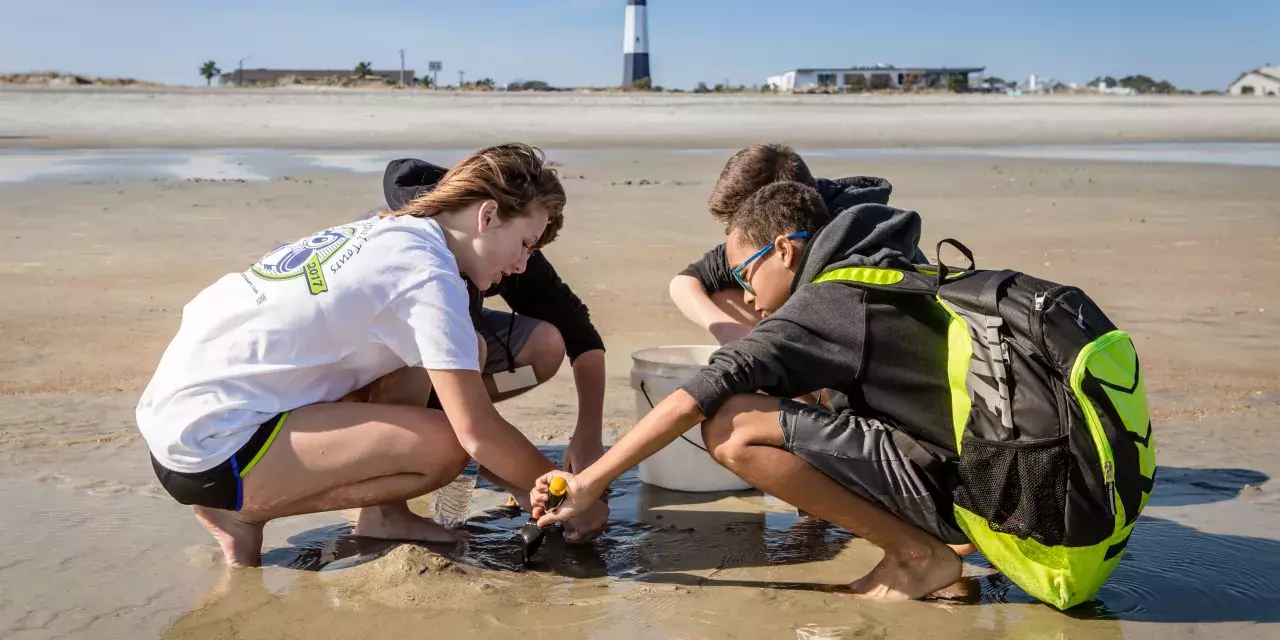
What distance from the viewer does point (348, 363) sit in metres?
2.93

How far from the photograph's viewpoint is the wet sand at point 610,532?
2.88 meters

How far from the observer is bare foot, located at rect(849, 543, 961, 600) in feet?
9.63

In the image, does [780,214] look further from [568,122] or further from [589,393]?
[568,122]

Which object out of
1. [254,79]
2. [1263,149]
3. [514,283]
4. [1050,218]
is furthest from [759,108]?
[254,79]

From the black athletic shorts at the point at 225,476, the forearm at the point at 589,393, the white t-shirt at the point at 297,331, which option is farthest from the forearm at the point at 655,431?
the forearm at the point at 589,393

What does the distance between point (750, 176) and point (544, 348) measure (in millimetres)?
894

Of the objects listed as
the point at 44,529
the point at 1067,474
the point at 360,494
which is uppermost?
the point at 1067,474

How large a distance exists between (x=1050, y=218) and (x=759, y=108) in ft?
92.5

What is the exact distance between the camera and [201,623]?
2824 mm

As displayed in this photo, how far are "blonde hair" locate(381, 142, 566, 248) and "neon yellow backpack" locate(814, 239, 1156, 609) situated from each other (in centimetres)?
85

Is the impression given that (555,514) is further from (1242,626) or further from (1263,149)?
(1263,149)

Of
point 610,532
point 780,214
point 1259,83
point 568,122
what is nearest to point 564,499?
point 610,532

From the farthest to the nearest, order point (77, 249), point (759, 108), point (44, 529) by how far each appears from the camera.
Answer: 1. point (759, 108)
2. point (77, 249)
3. point (44, 529)

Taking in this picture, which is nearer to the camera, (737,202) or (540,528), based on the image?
(540,528)
